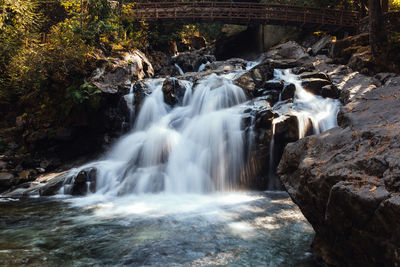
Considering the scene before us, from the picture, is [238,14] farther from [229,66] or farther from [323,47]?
[323,47]

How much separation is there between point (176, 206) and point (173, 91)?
6.80 metres

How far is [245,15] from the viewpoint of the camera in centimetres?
2114

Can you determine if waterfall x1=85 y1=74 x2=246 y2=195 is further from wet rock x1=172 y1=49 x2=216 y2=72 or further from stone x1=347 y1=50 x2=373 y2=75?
wet rock x1=172 y1=49 x2=216 y2=72

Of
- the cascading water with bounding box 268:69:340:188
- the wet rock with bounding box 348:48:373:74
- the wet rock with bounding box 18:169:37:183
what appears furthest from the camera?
the wet rock with bounding box 348:48:373:74

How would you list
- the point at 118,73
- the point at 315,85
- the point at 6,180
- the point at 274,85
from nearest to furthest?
the point at 6,180
the point at 274,85
the point at 315,85
the point at 118,73

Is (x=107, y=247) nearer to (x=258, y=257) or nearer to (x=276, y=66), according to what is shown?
(x=258, y=257)

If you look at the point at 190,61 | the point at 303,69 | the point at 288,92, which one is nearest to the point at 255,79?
the point at 288,92

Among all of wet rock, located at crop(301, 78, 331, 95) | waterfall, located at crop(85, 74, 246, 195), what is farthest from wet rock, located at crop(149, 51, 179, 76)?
wet rock, located at crop(301, 78, 331, 95)

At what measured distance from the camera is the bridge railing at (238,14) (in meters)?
19.6

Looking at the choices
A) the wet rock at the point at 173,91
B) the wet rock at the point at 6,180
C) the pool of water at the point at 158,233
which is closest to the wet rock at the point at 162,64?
the wet rock at the point at 173,91

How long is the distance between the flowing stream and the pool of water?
0.02 m

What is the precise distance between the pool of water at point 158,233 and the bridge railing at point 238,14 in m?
16.9

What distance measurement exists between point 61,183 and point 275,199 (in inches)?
265

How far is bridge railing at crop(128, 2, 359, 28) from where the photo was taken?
19.6m
